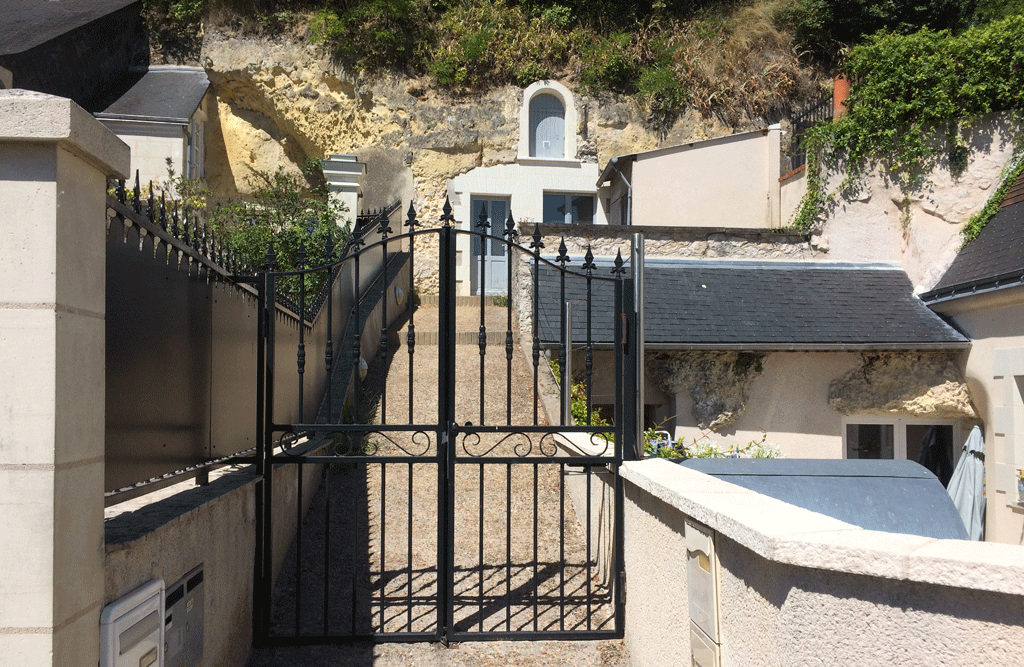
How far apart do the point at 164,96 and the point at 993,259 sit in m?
14.7

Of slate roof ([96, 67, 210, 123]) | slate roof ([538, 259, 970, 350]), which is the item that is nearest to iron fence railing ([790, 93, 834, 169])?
slate roof ([538, 259, 970, 350])

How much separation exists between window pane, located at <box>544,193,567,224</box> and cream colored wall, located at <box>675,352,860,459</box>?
7.70 m

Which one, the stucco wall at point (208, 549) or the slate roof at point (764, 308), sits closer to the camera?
the stucco wall at point (208, 549)

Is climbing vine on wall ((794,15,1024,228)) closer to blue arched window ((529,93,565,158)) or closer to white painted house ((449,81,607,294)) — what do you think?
white painted house ((449,81,607,294))

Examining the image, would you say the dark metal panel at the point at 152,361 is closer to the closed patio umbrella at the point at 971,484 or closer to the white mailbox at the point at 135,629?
the white mailbox at the point at 135,629

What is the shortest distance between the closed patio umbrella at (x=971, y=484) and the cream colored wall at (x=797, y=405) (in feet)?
4.63

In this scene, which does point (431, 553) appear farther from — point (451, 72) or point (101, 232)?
point (451, 72)

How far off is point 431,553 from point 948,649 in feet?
13.8

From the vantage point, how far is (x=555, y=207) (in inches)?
637

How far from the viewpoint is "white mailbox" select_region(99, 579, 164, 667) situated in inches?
92.1

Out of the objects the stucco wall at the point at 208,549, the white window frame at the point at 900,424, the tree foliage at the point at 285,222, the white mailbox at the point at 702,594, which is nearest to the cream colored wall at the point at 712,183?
the white window frame at the point at 900,424

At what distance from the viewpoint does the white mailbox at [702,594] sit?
2.89 metres

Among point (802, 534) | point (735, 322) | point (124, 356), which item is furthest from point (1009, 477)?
point (124, 356)

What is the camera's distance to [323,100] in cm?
1588
